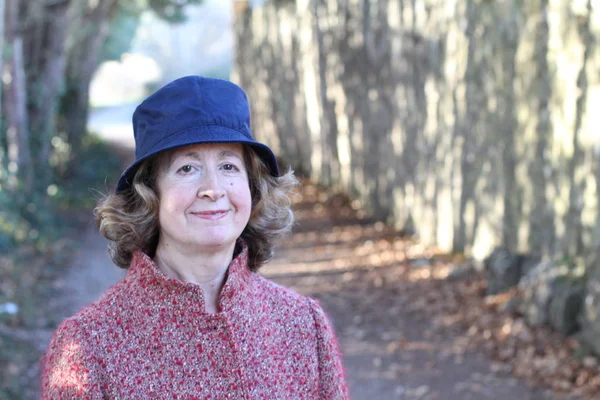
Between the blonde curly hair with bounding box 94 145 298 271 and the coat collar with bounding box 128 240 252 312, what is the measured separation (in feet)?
0.23

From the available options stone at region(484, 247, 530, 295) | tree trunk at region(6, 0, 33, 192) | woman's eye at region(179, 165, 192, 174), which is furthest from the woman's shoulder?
tree trunk at region(6, 0, 33, 192)

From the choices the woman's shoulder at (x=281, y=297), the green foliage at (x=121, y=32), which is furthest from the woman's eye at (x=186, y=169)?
the green foliage at (x=121, y=32)

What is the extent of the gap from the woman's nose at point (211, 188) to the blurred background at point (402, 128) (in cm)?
345

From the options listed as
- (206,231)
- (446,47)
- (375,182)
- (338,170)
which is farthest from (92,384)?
(338,170)

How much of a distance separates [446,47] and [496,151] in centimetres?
132

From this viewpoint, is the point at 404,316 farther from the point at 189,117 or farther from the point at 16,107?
the point at 16,107

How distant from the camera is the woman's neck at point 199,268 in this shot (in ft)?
6.40

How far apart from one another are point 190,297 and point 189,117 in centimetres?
43

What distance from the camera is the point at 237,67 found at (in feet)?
51.8

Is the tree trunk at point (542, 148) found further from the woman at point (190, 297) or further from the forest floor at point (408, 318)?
the woman at point (190, 297)

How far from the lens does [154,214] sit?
1.97 meters

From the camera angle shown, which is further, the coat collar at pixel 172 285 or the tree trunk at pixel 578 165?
the tree trunk at pixel 578 165

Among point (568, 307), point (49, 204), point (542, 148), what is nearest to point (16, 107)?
point (49, 204)

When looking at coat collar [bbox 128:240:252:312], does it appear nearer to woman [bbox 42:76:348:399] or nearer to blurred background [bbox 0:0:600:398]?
woman [bbox 42:76:348:399]
